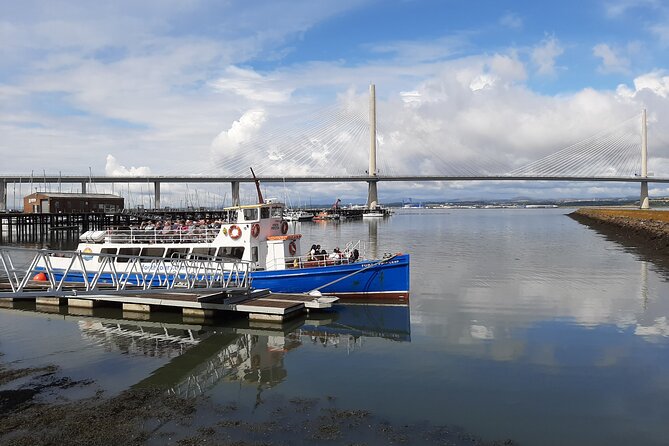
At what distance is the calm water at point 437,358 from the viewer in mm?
10055

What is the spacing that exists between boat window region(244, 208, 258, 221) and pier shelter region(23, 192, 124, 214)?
68.6 meters

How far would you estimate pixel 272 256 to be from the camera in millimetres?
22109

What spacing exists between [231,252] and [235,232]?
0.94 meters

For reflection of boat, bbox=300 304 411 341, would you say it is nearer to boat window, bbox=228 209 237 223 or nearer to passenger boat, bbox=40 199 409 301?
passenger boat, bbox=40 199 409 301

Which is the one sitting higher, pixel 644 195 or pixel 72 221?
pixel 644 195

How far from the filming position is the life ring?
21.8m

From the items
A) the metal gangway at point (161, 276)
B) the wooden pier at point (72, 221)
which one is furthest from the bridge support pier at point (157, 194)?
the metal gangway at point (161, 276)

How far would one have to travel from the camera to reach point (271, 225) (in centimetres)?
2252

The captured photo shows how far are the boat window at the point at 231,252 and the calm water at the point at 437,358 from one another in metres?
4.41

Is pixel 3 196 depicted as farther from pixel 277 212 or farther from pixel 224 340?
pixel 224 340

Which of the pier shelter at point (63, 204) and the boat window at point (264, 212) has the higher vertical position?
the pier shelter at point (63, 204)

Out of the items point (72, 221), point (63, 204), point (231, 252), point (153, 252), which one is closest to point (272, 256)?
point (231, 252)

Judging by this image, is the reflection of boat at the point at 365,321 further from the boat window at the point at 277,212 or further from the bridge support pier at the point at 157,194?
the bridge support pier at the point at 157,194

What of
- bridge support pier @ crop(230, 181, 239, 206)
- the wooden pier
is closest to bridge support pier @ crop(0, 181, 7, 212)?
the wooden pier
